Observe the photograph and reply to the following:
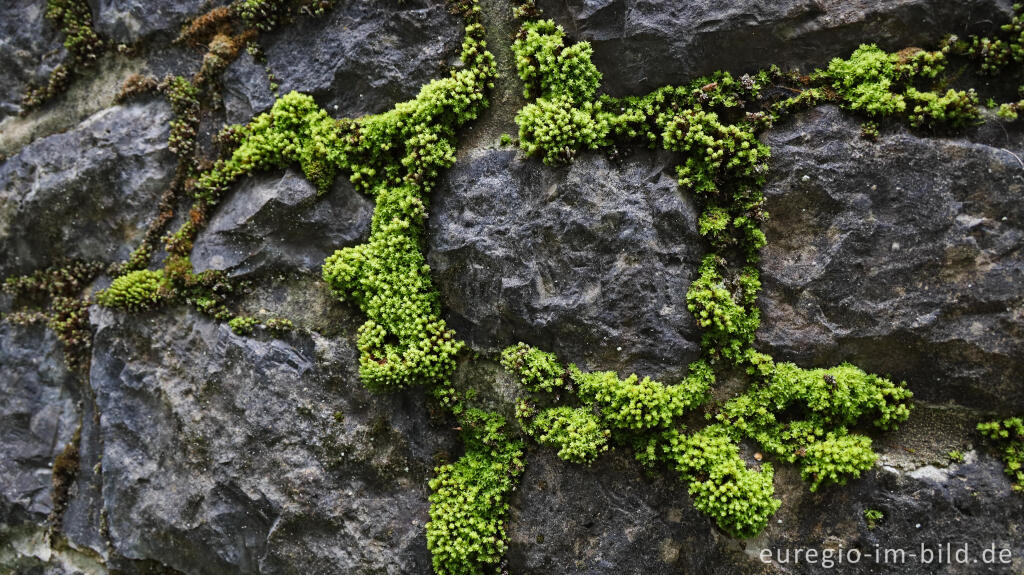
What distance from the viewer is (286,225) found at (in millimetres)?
7715

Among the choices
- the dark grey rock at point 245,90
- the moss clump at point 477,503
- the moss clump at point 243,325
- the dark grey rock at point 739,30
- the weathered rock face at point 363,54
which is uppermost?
the dark grey rock at point 739,30

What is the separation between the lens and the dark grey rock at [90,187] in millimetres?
8617

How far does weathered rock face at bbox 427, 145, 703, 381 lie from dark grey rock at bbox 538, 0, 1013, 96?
3.48ft

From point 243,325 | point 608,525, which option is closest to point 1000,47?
point 608,525

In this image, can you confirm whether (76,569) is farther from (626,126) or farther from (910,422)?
(910,422)

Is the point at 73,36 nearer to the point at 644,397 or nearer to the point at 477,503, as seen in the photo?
the point at 477,503

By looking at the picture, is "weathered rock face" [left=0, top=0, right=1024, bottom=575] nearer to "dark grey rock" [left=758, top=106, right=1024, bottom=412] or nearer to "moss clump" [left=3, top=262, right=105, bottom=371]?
"dark grey rock" [left=758, top=106, right=1024, bottom=412]

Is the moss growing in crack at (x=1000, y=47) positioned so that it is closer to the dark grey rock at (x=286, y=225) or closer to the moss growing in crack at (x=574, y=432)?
the moss growing in crack at (x=574, y=432)

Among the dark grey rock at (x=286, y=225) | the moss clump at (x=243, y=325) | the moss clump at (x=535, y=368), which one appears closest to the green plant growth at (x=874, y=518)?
the moss clump at (x=535, y=368)

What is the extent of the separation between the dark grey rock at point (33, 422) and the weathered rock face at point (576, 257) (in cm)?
671

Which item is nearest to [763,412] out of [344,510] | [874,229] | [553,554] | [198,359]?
[874,229]

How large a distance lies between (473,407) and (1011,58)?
22.2 feet

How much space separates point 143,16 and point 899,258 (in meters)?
10.5

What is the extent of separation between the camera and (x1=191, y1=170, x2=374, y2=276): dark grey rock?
759 centimetres
